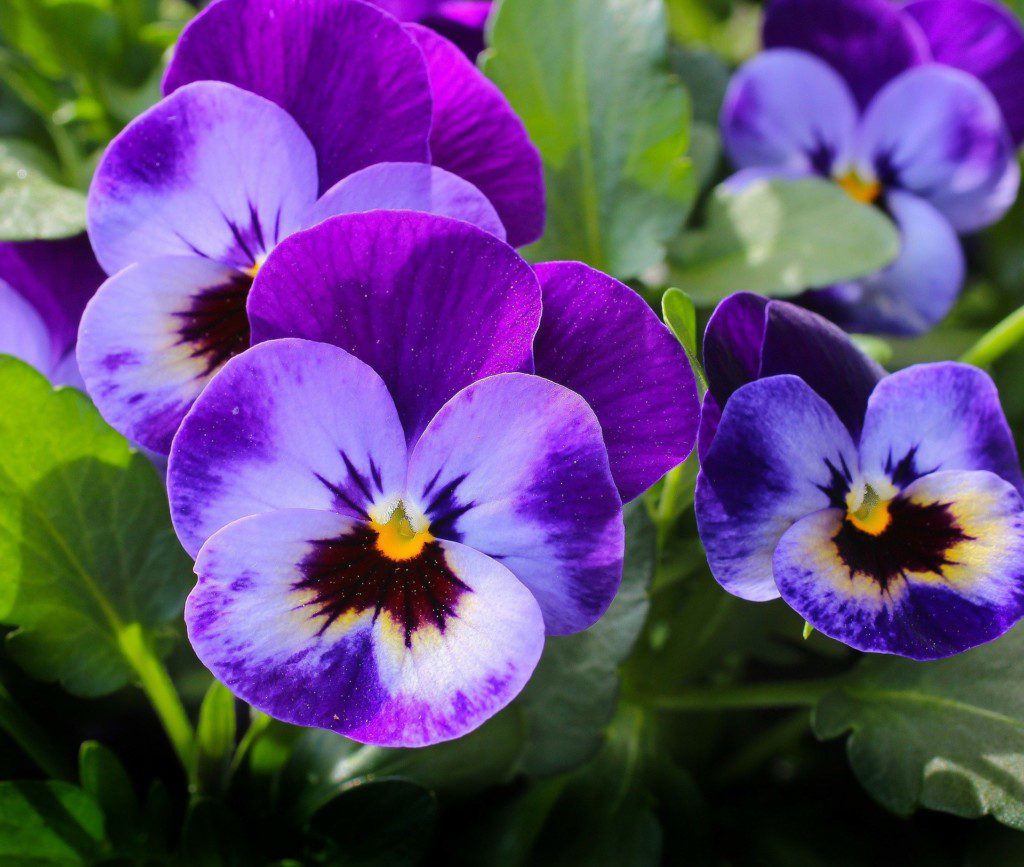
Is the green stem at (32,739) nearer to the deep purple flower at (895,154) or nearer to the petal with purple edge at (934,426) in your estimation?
the petal with purple edge at (934,426)

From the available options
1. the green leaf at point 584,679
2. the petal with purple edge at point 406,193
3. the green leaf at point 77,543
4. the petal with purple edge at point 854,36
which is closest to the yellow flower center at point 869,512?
the green leaf at point 584,679

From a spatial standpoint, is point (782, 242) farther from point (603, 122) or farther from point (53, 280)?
point (53, 280)

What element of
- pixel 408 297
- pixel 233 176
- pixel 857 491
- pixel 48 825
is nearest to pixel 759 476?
pixel 857 491

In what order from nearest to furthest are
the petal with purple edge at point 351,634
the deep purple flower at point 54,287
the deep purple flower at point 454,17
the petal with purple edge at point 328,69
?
the petal with purple edge at point 351,634 < the petal with purple edge at point 328,69 < the deep purple flower at point 54,287 < the deep purple flower at point 454,17

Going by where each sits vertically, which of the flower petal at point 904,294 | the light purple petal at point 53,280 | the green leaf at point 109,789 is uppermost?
the light purple petal at point 53,280

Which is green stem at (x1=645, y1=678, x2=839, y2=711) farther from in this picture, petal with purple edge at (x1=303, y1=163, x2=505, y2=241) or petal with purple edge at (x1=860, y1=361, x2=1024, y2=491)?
petal with purple edge at (x1=303, y1=163, x2=505, y2=241)

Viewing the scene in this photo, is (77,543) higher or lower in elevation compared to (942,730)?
higher

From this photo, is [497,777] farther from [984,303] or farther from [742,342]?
[984,303]
